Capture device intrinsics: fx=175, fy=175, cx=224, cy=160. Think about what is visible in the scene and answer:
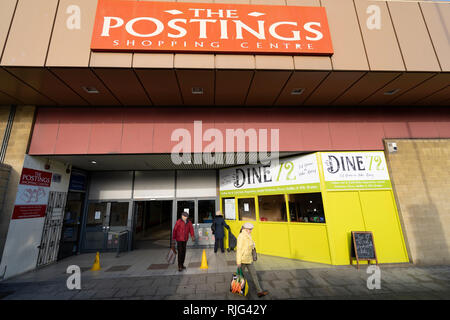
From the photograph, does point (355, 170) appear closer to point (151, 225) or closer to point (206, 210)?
point (206, 210)

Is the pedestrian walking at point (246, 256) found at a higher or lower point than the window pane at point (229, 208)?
→ lower

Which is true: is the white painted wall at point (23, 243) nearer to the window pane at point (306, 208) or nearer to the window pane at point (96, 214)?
the window pane at point (96, 214)

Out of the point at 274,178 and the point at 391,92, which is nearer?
the point at 391,92

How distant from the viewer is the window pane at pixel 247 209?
303 inches

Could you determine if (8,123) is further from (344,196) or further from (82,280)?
(344,196)

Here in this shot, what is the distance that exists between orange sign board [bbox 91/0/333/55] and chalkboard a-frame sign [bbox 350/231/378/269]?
567 centimetres

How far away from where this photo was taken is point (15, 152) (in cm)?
576

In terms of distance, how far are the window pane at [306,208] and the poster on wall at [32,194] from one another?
29.2ft

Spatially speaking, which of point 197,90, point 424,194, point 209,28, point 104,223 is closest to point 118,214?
point 104,223

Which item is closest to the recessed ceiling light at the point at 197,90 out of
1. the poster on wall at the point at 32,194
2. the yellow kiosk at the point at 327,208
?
the yellow kiosk at the point at 327,208

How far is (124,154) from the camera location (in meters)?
→ 6.09

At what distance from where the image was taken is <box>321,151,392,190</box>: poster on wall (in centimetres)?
609

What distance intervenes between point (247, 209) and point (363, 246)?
410 centimetres
